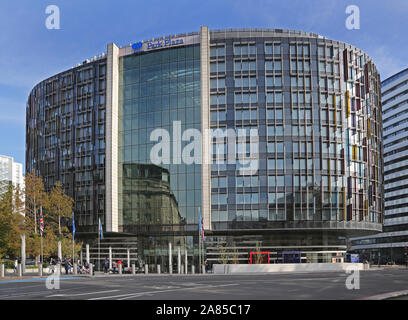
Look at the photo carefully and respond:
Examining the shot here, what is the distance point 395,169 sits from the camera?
15312 centimetres

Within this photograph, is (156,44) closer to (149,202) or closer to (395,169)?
(149,202)

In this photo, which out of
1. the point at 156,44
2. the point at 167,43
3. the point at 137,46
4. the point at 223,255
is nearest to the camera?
the point at 223,255

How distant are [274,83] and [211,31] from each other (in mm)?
12393

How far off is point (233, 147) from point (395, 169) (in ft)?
327

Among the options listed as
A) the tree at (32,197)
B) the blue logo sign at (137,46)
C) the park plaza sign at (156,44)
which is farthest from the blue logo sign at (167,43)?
the tree at (32,197)

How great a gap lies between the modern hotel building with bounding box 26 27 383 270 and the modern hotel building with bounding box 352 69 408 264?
7962 cm

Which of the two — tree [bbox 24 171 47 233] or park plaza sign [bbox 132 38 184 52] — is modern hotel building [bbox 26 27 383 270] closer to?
park plaza sign [bbox 132 38 184 52]

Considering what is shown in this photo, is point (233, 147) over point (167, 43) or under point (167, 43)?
under

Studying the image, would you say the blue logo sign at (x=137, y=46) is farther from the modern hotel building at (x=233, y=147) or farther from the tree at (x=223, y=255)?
the tree at (x=223, y=255)

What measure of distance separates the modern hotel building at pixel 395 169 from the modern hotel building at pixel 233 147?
79621mm

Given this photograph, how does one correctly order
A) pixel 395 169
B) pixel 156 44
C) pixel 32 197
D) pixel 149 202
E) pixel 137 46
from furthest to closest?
pixel 395 169
pixel 137 46
pixel 156 44
pixel 149 202
pixel 32 197

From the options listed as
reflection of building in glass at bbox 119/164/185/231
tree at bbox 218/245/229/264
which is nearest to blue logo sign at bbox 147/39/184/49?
reflection of building in glass at bbox 119/164/185/231

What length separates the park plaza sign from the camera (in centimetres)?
7325

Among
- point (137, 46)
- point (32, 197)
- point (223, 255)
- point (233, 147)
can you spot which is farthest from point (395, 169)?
point (32, 197)
